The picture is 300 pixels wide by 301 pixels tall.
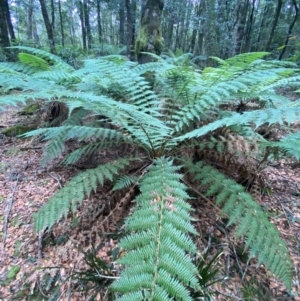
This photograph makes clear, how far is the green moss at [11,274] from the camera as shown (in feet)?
A: 5.05

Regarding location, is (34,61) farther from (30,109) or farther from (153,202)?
(153,202)

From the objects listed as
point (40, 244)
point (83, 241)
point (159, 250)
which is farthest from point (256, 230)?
point (40, 244)

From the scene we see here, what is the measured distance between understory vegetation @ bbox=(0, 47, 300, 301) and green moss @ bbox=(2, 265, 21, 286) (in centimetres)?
28

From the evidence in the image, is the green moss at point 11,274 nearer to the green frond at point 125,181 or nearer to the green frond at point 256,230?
the green frond at point 125,181

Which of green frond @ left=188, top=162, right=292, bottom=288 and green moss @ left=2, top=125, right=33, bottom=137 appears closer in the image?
green frond @ left=188, top=162, right=292, bottom=288

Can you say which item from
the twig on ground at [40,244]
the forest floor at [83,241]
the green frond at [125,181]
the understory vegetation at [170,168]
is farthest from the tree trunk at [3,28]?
the green frond at [125,181]

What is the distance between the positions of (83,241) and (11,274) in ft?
1.59

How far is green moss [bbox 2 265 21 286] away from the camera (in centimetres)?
154

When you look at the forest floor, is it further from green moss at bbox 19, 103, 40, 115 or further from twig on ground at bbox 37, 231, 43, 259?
green moss at bbox 19, 103, 40, 115

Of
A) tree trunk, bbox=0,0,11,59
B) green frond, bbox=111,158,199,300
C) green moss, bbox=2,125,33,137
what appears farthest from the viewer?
tree trunk, bbox=0,0,11,59

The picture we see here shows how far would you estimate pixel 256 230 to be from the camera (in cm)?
138

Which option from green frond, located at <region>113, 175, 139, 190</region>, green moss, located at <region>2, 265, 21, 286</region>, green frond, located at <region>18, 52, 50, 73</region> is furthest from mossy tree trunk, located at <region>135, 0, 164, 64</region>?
green moss, located at <region>2, 265, 21, 286</region>

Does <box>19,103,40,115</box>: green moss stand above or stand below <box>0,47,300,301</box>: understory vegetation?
below

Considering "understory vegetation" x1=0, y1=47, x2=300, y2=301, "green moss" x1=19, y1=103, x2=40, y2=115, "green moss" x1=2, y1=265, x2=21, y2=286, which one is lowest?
"green moss" x1=2, y1=265, x2=21, y2=286
